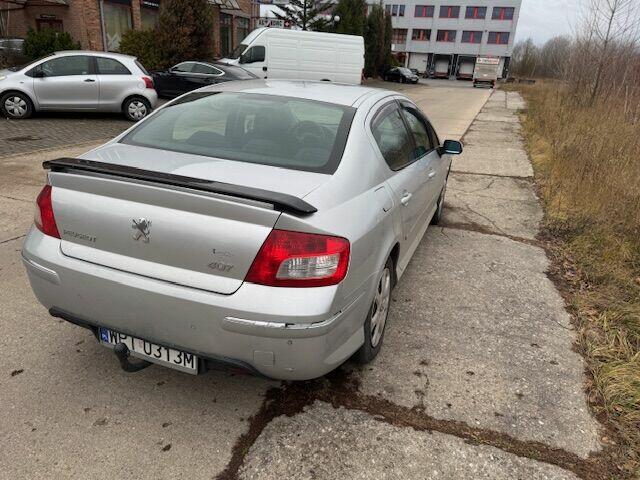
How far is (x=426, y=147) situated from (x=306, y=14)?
33.8 meters

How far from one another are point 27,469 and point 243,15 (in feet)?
106

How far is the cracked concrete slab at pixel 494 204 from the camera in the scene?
595 cm

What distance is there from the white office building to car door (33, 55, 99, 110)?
76.0m

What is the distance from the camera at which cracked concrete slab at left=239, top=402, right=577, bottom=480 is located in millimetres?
2207

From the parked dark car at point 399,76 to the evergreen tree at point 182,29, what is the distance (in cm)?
3143

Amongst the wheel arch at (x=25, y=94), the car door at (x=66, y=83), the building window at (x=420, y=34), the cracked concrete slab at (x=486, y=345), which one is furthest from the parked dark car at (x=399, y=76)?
the cracked concrete slab at (x=486, y=345)

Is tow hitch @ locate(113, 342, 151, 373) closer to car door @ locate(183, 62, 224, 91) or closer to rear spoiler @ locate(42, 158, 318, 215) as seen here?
rear spoiler @ locate(42, 158, 318, 215)

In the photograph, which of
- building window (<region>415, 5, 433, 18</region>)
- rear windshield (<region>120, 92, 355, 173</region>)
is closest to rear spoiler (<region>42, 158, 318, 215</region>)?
rear windshield (<region>120, 92, 355, 173</region>)

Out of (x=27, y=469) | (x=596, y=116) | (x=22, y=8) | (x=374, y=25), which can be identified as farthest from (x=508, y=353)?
(x=374, y=25)

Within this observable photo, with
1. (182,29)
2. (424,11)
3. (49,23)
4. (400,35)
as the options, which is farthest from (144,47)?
(400,35)

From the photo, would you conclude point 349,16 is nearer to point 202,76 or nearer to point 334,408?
point 202,76

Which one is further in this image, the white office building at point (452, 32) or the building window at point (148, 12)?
the white office building at point (452, 32)

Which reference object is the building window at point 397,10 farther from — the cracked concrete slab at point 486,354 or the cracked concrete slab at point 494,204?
the cracked concrete slab at point 486,354

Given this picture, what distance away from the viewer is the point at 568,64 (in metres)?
16.5
